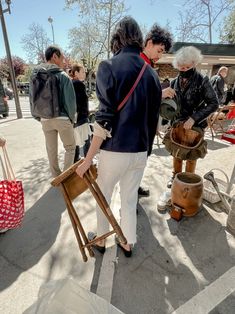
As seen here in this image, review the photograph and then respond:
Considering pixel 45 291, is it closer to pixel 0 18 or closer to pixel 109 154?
pixel 109 154

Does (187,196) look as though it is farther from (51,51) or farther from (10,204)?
(51,51)

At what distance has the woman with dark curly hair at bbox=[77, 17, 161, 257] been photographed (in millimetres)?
1416

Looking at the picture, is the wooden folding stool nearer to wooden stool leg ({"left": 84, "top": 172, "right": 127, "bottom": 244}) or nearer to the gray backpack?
wooden stool leg ({"left": 84, "top": 172, "right": 127, "bottom": 244})

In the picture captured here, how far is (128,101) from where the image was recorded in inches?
57.6

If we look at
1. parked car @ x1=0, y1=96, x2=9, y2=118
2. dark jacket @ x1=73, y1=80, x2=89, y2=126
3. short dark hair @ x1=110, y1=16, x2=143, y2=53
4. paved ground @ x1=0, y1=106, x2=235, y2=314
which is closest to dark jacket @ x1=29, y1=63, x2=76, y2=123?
dark jacket @ x1=73, y1=80, x2=89, y2=126

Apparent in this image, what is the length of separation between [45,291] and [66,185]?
682mm

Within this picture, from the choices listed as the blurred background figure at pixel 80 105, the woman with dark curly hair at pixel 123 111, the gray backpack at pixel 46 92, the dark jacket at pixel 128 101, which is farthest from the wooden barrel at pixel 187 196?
the blurred background figure at pixel 80 105

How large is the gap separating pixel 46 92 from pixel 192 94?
176cm

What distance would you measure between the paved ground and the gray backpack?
3.85ft

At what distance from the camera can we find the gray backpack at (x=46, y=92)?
2.74 m

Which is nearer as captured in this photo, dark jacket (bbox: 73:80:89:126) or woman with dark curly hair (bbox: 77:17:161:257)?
woman with dark curly hair (bbox: 77:17:161:257)

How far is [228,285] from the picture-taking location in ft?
5.79

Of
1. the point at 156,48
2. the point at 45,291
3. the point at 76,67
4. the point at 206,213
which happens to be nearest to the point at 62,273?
the point at 45,291

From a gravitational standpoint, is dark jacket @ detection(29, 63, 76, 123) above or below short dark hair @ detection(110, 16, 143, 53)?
below
